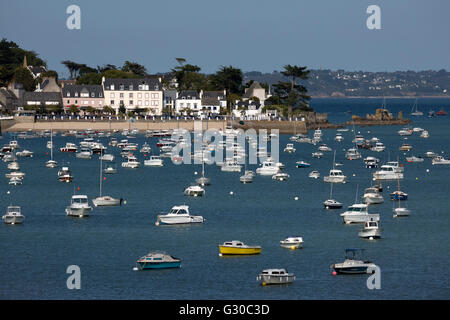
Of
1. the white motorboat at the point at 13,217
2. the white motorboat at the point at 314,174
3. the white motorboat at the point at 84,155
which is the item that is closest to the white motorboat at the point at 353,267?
the white motorboat at the point at 13,217

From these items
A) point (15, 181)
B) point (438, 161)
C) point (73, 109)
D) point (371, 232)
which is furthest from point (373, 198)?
point (73, 109)

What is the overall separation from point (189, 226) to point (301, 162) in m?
48.5

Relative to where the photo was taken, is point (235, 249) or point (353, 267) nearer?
point (353, 267)

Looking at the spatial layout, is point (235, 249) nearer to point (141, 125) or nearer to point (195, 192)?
point (195, 192)

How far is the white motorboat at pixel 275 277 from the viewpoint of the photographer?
171ft

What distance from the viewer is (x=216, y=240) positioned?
6469 cm

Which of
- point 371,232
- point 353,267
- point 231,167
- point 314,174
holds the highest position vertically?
point 231,167

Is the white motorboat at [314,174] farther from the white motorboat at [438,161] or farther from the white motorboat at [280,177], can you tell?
the white motorboat at [438,161]

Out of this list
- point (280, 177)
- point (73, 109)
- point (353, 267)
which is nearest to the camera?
point (353, 267)

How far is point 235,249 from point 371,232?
11.0 meters

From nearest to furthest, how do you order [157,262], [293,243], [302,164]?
[157,262], [293,243], [302,164]

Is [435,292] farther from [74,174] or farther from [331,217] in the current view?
[74,174]

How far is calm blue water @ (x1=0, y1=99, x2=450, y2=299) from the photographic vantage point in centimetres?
5175
